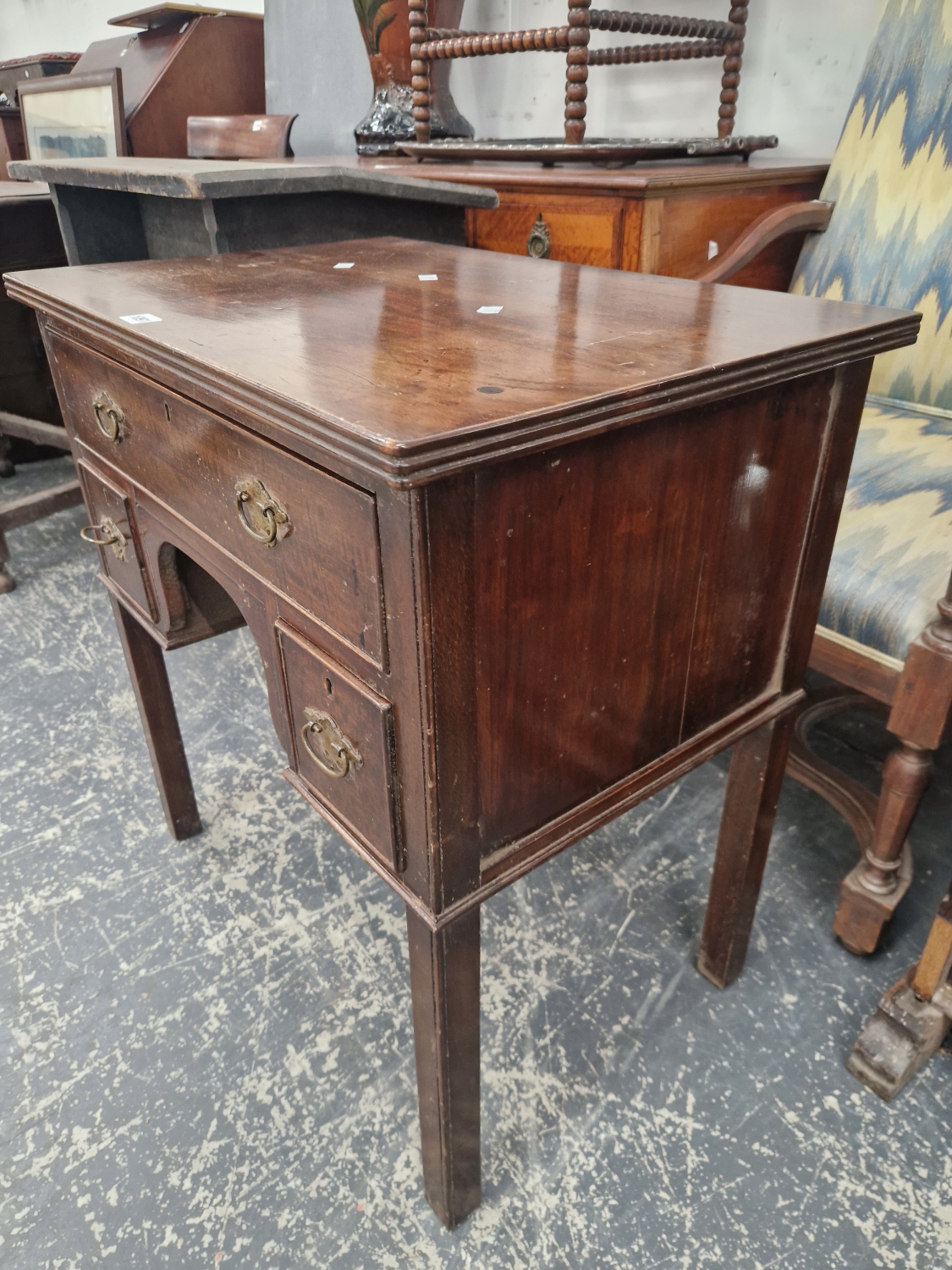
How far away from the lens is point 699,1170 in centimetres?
100

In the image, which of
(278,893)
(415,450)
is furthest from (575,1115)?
(415,450)

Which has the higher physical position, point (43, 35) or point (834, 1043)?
point (43, 35)

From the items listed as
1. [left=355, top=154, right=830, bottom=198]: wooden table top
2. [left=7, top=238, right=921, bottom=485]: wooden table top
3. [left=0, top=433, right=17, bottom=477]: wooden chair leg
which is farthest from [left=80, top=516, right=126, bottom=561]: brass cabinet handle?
[left=0, top=433, right=17, bottom=477]: wooden chair leg

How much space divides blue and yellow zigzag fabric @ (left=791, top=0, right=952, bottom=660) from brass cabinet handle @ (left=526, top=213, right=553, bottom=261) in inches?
19.6

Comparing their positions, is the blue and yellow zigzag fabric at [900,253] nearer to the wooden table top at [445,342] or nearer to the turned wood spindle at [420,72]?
the wooden table top at [445,342]

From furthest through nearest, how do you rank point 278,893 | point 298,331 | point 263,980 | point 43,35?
point 43,35
point 278,893
point 263,980
point 298,331

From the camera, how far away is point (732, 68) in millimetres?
1806

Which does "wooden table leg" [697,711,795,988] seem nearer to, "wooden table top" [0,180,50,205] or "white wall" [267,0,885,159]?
"white wall" [267,0,885,159]

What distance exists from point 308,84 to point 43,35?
119 inches

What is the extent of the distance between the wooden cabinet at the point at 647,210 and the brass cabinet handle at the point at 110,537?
88 cm

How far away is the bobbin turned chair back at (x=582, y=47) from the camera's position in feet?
4.95

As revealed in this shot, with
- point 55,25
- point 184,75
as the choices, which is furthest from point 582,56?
point 55,25

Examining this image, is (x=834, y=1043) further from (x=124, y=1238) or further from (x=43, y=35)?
(x=43, y=35)

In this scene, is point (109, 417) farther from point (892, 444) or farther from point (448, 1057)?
point (892, 444)
